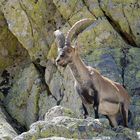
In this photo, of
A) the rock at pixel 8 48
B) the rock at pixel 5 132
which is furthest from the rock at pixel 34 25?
the rock at pixel 5 132

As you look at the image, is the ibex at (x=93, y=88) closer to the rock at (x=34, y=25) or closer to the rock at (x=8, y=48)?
the rock at (x=34, y=25)

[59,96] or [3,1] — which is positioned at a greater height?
[3,1]

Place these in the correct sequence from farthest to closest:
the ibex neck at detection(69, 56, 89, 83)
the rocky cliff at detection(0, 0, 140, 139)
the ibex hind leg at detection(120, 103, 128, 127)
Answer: the rocky cliff at detection(0, 0, 140, 139)
the ibex hind leg at detection(120, 103, 128, 127)
the ibex neck at detection(69, 56, 89, 83)

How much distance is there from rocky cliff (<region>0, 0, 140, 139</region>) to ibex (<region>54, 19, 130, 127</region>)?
137 inches

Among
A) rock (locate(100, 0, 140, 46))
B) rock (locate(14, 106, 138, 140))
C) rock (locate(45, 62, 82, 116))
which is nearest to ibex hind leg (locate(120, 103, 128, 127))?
rock (locate(45, 62, 82, 116))

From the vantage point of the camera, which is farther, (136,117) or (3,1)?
(3,1)

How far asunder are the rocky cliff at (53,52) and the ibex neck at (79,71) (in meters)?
4.45

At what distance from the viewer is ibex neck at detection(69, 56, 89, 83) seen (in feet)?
58.4

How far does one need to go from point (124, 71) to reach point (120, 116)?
191 inches

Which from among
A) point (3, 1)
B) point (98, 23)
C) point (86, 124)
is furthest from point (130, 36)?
point (86, 124)

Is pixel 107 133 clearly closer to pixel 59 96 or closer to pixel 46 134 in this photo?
pixel 46 134

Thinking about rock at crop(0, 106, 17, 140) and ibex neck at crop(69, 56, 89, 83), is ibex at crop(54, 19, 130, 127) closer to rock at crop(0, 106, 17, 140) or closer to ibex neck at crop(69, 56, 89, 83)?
ibex neck at crop(69, 56, 89, 83)

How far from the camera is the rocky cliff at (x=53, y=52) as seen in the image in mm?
23797

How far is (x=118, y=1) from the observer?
1003 inches
